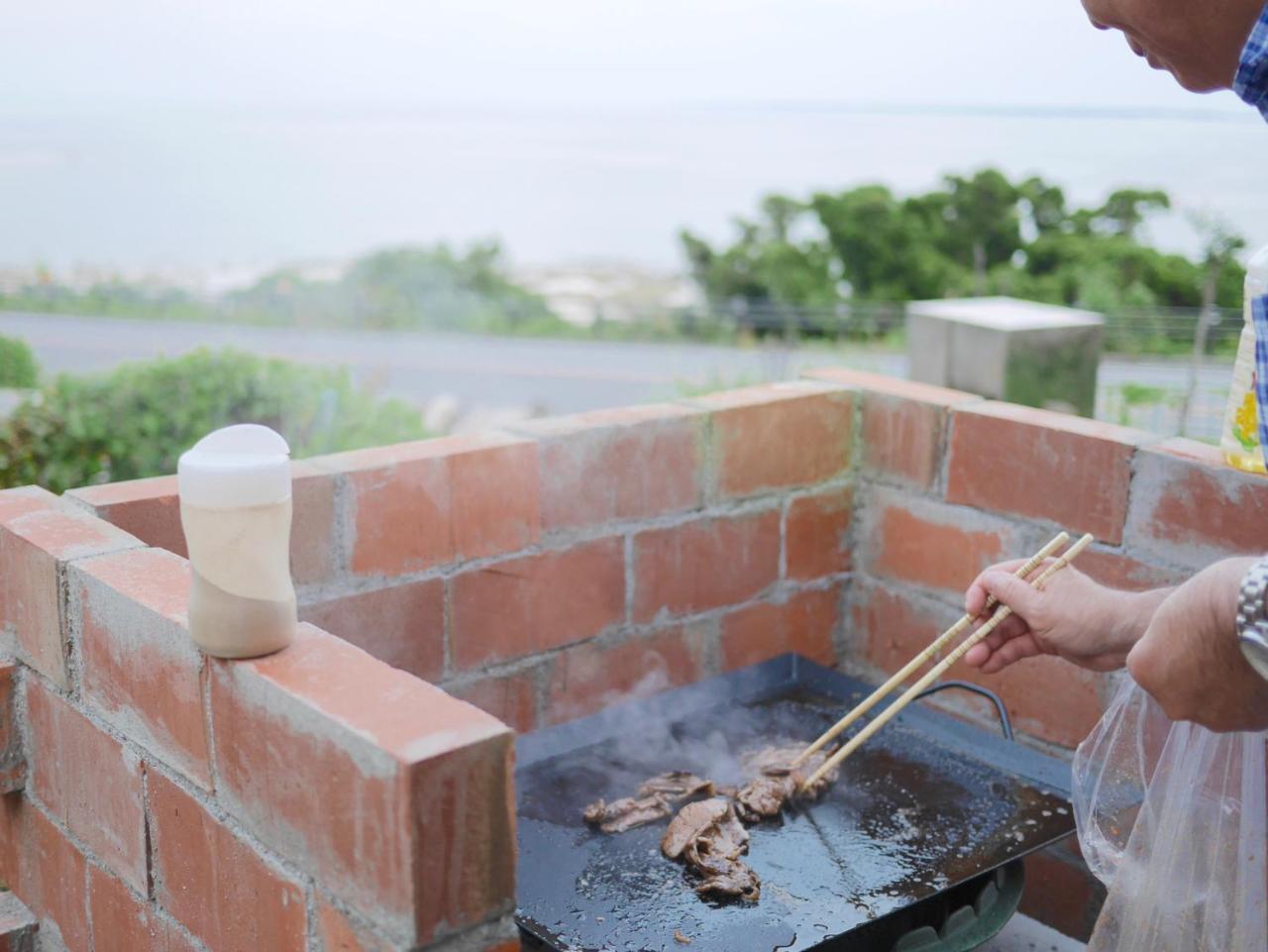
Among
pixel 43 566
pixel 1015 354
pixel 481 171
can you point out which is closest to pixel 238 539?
pixel 43 566

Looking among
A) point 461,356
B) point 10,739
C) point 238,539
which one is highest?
point 238,539

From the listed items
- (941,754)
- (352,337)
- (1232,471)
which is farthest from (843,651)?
(352,337)

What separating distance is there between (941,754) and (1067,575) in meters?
0.70

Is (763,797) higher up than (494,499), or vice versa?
(494,499)

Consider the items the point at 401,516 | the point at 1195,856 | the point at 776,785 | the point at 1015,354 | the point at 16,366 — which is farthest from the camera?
the point at 16,366

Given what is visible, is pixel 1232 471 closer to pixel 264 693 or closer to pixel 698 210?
pixel 264 693

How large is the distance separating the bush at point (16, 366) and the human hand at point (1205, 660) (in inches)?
303

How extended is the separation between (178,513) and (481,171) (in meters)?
39.9

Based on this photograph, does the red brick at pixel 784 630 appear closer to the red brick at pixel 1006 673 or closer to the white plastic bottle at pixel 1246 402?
the red brick at pixel 1006 673

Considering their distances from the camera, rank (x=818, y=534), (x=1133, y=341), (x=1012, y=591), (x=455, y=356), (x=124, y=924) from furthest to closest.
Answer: (x=455, y=356)
(x=1133, y=341)
(x=818, y=534)
(x=1012, y=591)
(x=124, y=924)

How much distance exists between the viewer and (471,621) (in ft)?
8.86

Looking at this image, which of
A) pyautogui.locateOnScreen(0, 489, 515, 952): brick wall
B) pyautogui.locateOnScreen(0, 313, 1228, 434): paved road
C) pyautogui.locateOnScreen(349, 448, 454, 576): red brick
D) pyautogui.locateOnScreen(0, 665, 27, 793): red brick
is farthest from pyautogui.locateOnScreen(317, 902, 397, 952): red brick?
pyautogui.locateOnScreen(0, 313, 1228, 434): paved road

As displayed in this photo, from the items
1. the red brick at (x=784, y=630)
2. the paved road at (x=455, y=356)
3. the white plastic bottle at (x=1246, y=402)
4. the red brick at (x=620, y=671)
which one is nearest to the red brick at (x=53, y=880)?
the red brick at (x=620, y=671)

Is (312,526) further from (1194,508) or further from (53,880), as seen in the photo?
(1194,508)
